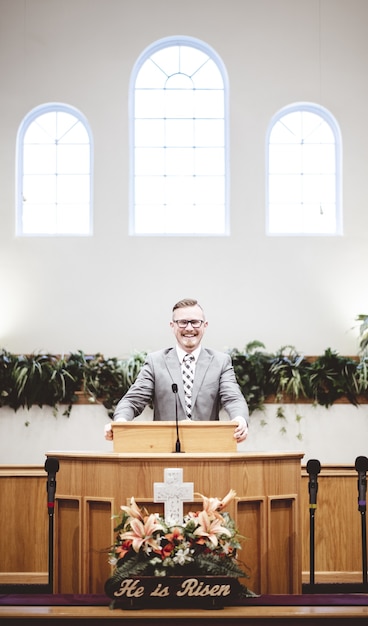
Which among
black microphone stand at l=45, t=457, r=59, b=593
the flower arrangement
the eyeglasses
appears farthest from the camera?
the eyeglasses

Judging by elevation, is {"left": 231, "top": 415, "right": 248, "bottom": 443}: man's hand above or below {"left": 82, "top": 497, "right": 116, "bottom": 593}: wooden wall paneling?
above

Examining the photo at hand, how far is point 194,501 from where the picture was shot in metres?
3.62

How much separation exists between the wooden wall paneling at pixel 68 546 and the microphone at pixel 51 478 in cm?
7

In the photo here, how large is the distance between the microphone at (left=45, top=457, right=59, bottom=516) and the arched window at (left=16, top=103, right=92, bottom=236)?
4.60 meters

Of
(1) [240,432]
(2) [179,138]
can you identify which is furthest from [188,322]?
(2) [179,138]

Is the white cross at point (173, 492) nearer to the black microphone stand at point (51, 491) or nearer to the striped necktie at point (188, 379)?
the black microphone stand at point (51, 491)

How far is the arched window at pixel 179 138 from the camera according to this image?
26.9ft

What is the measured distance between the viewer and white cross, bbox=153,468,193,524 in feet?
11.6

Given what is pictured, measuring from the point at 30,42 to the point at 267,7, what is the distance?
2.37 meters

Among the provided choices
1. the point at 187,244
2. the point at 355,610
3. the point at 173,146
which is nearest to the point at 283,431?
the point at 187,244

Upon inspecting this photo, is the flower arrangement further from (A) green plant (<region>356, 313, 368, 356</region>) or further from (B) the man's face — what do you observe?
(A) green plant (<region>356, 313, 368, 356</region>)

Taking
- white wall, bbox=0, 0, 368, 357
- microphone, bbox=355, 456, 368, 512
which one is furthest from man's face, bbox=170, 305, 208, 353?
white wall, bbox=0, 0, 368, 357

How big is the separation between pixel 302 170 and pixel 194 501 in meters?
5.32

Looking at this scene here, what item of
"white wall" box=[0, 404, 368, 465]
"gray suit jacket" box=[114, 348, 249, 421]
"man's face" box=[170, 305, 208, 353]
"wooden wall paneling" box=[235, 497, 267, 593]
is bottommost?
"wooden wall paneling" box=[235, 497, 267, 593]
